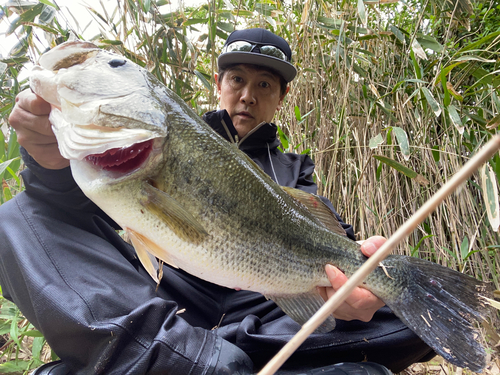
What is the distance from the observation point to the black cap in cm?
214

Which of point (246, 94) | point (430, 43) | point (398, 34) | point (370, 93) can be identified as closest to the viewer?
point (246, 94)

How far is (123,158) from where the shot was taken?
97 cm

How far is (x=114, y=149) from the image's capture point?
0.97 meters

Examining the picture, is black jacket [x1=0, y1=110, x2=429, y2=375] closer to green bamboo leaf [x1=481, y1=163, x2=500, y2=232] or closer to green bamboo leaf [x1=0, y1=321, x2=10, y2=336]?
green bamboo leaf [x1=0, y1=321, x2=10, y2=336]

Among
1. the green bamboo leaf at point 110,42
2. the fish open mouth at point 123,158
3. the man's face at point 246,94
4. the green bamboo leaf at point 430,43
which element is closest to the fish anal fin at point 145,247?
the fish open mouth at point 123,158

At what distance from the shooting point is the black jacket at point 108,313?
3.61ft

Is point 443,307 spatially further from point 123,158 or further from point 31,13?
point 31,13

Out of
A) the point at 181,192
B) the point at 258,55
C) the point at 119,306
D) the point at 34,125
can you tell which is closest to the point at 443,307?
the point at 181,192

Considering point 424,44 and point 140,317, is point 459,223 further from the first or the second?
point 140,317

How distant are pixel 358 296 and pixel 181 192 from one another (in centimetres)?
81

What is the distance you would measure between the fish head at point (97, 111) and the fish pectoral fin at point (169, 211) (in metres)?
0.10

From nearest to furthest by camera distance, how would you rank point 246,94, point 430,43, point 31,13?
point 31,13 < point 246,94 < point 430,43

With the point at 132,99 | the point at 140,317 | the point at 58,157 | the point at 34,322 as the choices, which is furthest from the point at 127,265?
the point at 132,99

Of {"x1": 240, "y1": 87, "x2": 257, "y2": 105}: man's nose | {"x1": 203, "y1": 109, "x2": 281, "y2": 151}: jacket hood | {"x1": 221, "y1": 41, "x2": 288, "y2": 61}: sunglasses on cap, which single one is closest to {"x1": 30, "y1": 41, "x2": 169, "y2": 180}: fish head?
{"x1": 203, "y1": 109, "x2": 281, "y2": 151}: jacket hood
